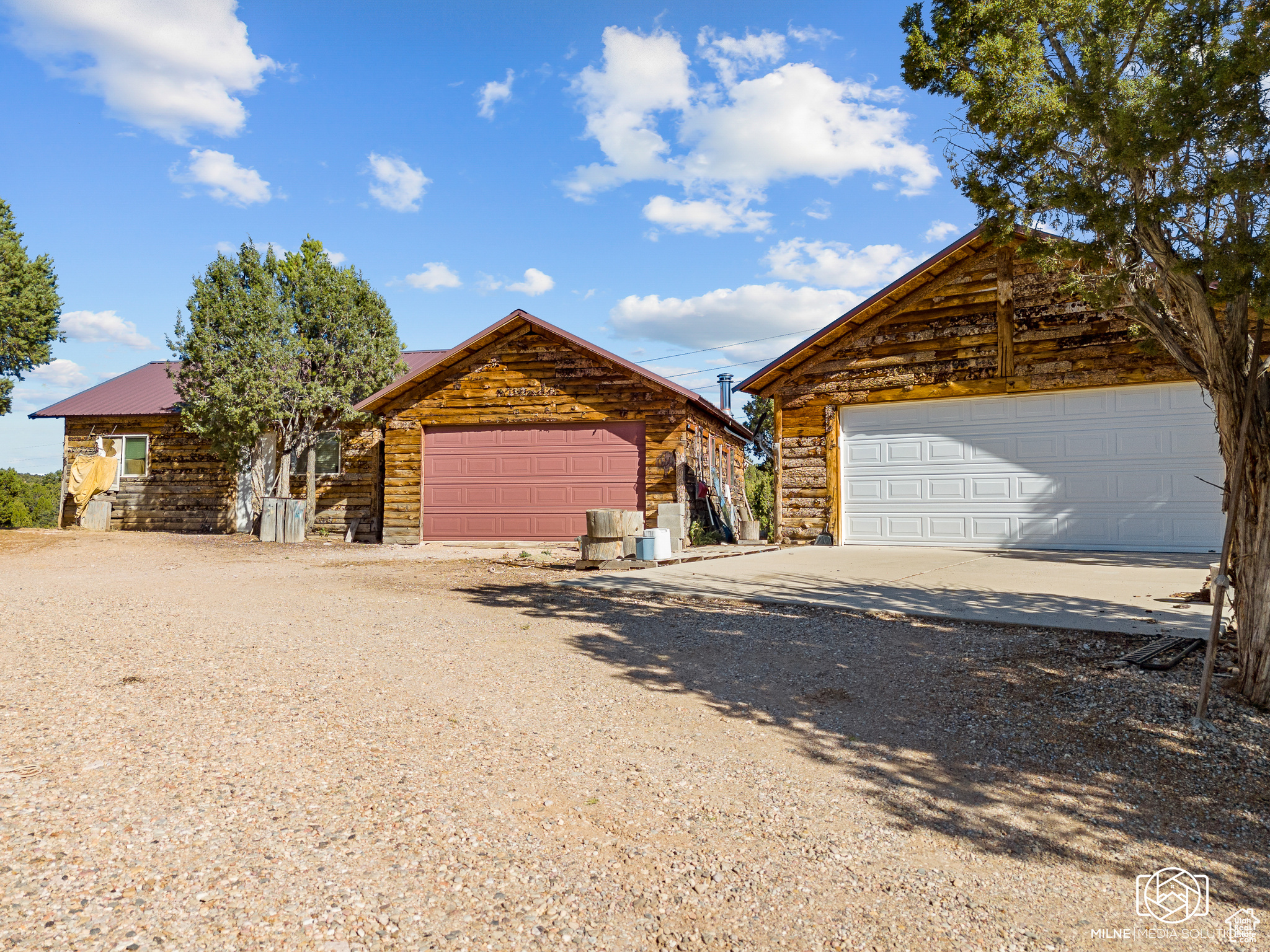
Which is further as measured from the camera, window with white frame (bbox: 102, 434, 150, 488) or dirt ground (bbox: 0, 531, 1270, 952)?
window with white frame (bbox: 102, 434, 150, 488)

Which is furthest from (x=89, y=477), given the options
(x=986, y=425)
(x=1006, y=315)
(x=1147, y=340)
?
(x=1147, y=340)

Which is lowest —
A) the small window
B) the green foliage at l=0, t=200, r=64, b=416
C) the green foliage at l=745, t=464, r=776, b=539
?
the green foliage at l=745, t=464, r=776, b=539

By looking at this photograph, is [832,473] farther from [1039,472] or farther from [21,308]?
[21,308]

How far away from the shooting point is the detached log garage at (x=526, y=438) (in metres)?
15.7

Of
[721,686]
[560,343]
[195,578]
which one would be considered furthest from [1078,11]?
[560,343]

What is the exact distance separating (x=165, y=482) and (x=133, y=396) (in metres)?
2.76

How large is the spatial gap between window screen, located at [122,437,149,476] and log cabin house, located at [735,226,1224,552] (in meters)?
15.7

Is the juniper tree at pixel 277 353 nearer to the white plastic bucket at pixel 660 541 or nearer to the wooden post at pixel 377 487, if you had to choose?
the wooden post at pixel 377 487

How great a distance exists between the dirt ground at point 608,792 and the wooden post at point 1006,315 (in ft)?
25.4

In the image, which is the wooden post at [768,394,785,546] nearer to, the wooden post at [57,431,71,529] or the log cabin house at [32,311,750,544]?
the log cabin house at [32,311,750,544]

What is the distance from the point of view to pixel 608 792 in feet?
10.3

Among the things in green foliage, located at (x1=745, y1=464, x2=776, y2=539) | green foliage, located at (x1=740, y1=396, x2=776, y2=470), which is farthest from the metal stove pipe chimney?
green foliage, located at (x1=745, y1=464, x2=776, y2=539)

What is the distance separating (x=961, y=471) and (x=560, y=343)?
8.19 m

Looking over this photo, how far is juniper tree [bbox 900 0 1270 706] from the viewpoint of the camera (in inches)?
144
